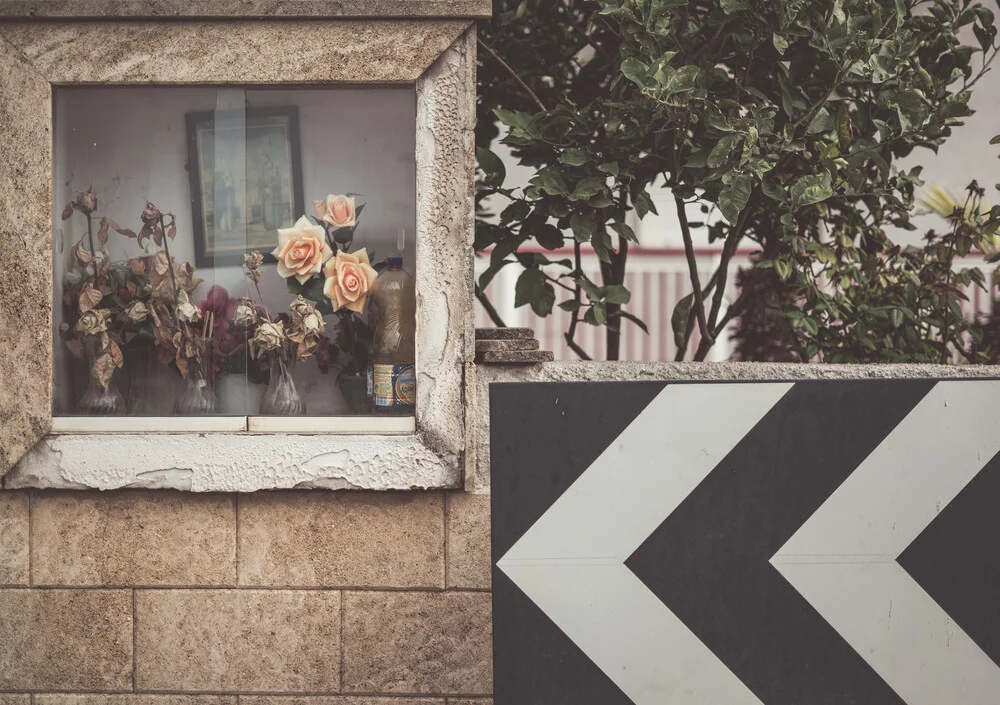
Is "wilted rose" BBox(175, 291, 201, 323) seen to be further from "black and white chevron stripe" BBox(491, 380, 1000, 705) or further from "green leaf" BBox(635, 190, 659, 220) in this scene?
"black and white chevron stripe" BBox(491, 380, 1000, 705)

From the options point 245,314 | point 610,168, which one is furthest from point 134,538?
point 610,168

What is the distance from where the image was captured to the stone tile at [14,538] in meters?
2.40

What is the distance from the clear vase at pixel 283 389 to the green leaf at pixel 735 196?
129cm

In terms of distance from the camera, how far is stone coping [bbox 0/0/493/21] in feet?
7.64

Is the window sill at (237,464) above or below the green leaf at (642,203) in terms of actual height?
below

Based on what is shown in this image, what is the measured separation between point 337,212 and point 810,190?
53.3 inches

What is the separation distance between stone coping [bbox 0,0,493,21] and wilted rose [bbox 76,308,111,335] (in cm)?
80

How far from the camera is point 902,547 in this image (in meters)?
1.49

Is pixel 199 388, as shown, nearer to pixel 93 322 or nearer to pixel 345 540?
pixel 93 322

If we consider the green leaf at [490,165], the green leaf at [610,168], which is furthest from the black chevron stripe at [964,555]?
the green leaf at [490,165]

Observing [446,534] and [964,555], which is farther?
[446,534]

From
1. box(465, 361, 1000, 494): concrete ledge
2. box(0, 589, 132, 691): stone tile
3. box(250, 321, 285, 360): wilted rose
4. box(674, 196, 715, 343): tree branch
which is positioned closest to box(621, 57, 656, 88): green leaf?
box(674, 196, 715, 343): tree branch

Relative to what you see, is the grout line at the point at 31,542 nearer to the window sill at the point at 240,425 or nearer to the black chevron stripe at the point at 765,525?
the window sill at the point at 240,425

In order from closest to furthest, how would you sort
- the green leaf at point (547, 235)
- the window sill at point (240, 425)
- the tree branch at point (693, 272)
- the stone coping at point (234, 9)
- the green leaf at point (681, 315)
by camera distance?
the stone coping at point (234, 9) < the window sill at point (240, 425) < the green leaf at point (547, 235) < the tree branch at point (693, 272) < the green leaf at point (681, 315)
